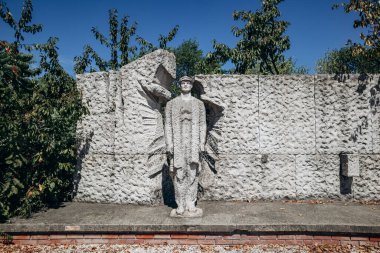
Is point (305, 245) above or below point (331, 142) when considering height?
below

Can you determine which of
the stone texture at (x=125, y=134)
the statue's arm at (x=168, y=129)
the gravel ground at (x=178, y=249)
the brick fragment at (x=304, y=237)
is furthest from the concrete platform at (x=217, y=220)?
the statue's arm at (x=168, y=129)

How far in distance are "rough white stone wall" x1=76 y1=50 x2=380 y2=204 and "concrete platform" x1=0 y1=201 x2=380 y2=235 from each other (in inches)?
18.1

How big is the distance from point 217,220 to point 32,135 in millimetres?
3158

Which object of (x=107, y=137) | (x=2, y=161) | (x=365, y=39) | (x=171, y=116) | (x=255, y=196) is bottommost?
(x=255, y=196)

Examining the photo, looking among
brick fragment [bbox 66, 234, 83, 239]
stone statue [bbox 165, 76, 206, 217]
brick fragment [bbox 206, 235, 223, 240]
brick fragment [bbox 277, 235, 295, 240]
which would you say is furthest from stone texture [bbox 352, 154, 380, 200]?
brick fragment [bbox 66, 234, 83, 239]

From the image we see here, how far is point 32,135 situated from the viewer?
4.53 metres

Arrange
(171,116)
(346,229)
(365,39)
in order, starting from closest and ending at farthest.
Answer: (346,229)
(171,116)
(365,39)

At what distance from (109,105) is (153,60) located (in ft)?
3.81

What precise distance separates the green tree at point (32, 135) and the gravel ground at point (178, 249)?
0.71 m

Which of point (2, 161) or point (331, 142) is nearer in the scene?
point (2, 161)

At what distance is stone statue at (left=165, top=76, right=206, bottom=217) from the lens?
4.28 metres

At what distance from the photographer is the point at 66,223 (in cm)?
400

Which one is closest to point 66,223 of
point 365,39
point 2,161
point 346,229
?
point 2,161

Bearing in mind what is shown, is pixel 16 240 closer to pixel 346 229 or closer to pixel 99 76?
pixel 99 76
